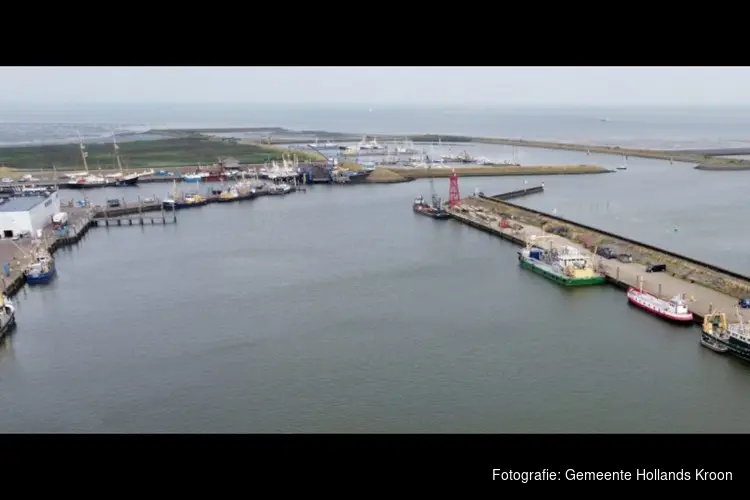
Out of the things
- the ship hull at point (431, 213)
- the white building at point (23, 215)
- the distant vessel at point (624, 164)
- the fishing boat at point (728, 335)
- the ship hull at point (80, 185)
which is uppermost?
the white building at point (23, 215)

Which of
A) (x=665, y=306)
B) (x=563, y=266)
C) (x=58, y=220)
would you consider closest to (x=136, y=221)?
(x=58, y=220)

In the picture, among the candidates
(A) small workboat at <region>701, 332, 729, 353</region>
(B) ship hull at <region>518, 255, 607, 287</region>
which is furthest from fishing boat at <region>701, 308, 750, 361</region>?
(B) ship hull at <region>518, 255, 607, 287</region>

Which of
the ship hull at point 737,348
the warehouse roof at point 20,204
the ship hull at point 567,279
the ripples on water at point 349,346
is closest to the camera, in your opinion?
the ripples on water at point 349,346

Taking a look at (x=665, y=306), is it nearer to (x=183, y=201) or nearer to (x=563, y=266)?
(x=563, y=266)

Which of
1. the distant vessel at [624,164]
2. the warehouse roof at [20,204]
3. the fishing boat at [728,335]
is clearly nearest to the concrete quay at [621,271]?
the fishing boat at [728,335]

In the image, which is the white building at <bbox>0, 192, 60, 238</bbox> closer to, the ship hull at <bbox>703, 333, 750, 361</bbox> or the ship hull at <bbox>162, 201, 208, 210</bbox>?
the ship hull at <bbox>162, 201, 208, 210</bbox>

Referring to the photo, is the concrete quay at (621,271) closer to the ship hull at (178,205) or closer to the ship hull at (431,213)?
the ship hull at (431,213)

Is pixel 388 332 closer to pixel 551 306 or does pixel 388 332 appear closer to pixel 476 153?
pixel 551 306
